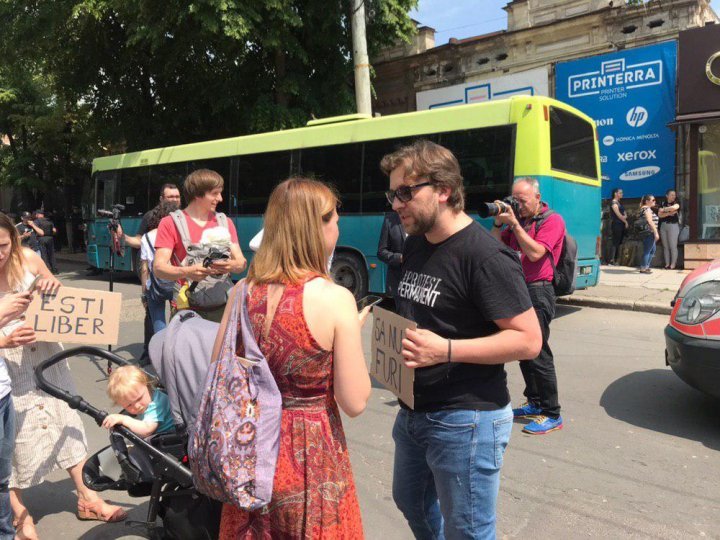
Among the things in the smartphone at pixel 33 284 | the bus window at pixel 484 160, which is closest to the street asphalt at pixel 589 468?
the smartphone at pixel 33 284

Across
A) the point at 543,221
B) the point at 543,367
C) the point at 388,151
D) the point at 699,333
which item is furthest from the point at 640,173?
the point at 543,367

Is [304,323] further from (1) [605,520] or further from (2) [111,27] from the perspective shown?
(2) [111,27]

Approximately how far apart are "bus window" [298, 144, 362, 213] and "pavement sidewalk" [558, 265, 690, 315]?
387 cm

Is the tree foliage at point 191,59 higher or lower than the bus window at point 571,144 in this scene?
higher

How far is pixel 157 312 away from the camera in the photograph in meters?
5.84

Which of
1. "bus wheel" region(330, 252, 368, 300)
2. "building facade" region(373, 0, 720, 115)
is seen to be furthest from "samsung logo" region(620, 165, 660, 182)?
"bus wheel" region(330, 252, 368, 300)

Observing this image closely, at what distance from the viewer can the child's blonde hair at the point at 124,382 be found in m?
2.70

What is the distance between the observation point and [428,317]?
2.12 metres

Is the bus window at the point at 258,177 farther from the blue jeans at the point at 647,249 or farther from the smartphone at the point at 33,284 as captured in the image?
the smartphone at the point at 33,284

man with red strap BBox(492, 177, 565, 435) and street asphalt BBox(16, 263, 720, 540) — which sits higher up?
man with red strap BBox(492, 177, 565, 435)

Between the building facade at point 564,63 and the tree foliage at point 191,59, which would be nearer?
the building facade at point 564,63

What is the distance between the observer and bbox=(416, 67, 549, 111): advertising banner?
15.4 meters

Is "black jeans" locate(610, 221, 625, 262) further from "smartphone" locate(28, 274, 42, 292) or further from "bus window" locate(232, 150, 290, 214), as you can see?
"smartphone" locate(28, 274, 42, 292)

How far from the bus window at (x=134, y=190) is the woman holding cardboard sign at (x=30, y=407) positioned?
11.1 m
